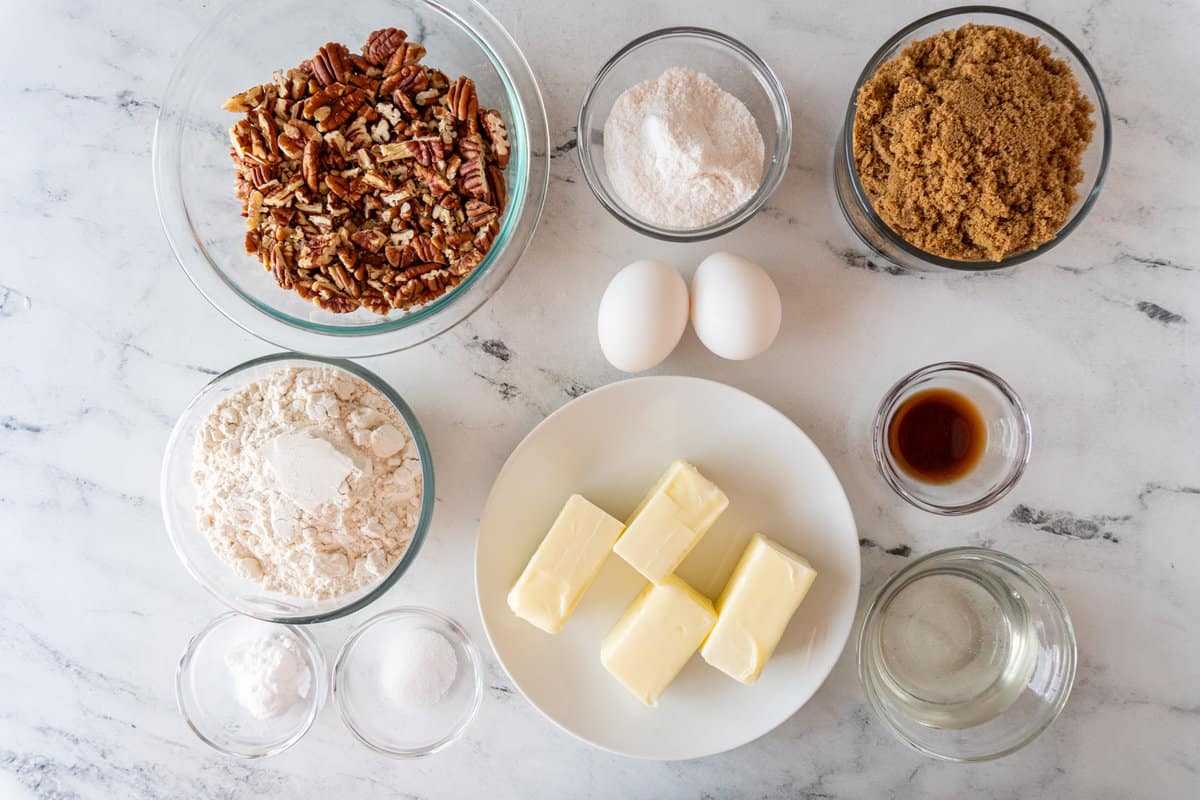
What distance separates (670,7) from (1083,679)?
1410 millimetres

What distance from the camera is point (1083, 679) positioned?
1394 millimetres

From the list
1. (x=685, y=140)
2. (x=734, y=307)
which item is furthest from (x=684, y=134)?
(x=734, y=307)

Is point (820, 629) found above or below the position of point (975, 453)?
below

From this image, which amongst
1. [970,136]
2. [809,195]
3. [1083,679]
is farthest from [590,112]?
[1083,679]

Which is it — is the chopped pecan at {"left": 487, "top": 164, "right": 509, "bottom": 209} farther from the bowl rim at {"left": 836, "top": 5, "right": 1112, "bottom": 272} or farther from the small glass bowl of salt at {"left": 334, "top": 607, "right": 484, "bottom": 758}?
the small glass bowl of salt at {"left": 334, "top": 607, "right": 484, "bottom": 758}

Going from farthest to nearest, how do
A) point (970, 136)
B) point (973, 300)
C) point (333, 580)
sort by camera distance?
point (973, 300) → point (333, 580) → point (970, 136)

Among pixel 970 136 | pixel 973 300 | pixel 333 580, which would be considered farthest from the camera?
pixel 973 300

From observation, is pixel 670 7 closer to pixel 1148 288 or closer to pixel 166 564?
pixel 1148 288

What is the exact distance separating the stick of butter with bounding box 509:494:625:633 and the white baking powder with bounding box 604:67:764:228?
49 centimetres

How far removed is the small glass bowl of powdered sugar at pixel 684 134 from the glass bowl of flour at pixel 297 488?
0.52 metres

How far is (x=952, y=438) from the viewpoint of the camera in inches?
53.1

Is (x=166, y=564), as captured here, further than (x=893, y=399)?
Yes

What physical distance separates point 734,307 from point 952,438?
1.64 ft

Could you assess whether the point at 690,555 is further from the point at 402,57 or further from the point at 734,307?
the point at 402,57
